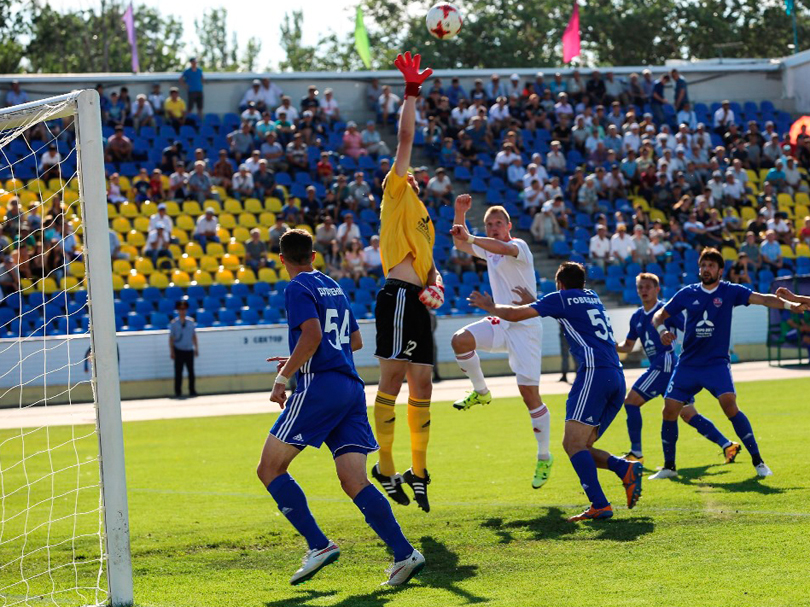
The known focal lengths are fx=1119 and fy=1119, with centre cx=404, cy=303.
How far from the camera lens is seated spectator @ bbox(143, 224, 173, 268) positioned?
24547 millimetres

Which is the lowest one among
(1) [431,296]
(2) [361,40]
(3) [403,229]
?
(1) [431,296]

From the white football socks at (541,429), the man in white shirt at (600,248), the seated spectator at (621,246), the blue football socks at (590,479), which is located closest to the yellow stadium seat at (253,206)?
the man in white shirt at (600,248)

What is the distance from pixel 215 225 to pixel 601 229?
8.84 meters

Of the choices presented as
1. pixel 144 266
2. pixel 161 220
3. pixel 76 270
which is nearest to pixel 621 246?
pixel 161 220

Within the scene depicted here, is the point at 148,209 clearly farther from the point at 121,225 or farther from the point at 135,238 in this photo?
the point at 135,238

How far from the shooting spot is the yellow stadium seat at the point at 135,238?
24906mm

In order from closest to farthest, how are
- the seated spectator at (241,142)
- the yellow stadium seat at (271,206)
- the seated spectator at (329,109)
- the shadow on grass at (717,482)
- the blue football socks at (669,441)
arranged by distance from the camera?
the shadow on grass at (717,482)
the blue football socks at (669,441)
the yellow stadium seat at (271,206)
the seated spectator at (241,142)
the seated spectator at (329,109)

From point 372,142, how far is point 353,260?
472 centimetres

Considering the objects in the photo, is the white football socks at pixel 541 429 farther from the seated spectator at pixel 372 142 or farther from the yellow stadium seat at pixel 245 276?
the seated spectator at pixel 372 142

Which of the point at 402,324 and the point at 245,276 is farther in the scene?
the point at 245,276

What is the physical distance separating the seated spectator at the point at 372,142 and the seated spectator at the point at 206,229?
476cm

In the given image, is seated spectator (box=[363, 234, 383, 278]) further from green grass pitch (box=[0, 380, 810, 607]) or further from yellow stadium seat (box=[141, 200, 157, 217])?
green grass pitch (box=[0, 380, 810, 607])

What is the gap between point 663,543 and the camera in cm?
702

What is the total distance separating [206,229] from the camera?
25141 mm
